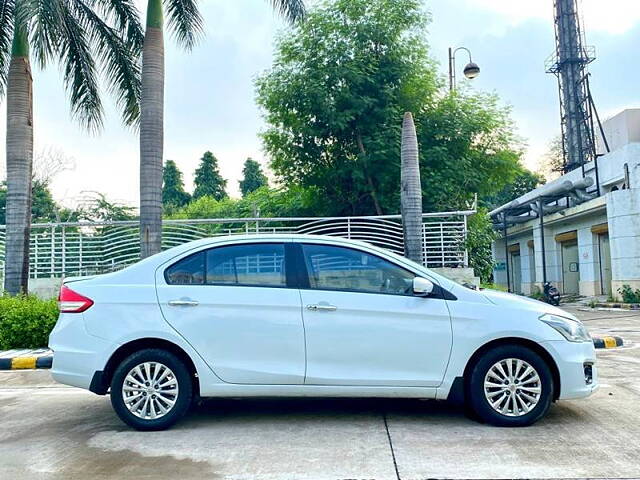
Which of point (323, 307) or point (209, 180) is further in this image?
point (209, 180)

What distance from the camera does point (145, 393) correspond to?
4.70 meters

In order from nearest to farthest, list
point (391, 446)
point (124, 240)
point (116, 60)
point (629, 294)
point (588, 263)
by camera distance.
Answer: point (391, 446)
point (116, 60)
point (124, 240)
point (629, 294)
point (588, 263)

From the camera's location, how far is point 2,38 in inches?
459

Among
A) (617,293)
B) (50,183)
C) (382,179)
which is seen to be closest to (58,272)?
(382,179)

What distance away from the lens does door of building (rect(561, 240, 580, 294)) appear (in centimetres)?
2531

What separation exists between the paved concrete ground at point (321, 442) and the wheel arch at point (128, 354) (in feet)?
1.38

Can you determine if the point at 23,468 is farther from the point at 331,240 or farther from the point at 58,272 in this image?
the point at 58,272

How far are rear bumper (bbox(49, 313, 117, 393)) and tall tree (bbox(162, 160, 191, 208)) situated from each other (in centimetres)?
4691

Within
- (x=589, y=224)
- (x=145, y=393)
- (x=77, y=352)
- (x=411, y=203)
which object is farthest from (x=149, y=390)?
(x=589, y=224)

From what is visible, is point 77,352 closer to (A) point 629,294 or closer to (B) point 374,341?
(B) point 374,341

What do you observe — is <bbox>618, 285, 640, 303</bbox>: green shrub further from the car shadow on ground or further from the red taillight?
the red taillight

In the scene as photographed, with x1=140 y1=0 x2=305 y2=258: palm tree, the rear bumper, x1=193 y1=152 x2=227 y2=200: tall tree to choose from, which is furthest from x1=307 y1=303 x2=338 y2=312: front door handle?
x1=193 y1=152 x2=227 y2=200: tall tree

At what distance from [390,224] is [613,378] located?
22.3 ft

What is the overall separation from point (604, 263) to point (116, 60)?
19012mm
